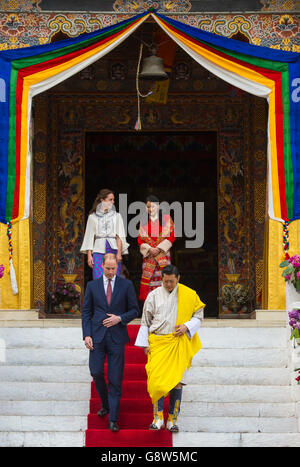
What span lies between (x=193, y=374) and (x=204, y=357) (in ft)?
1.07

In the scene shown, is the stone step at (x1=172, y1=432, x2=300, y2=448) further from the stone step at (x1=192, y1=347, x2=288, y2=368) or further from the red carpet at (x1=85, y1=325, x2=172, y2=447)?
the stone step at (x1=192, y1=347, x2=288, y2=368)

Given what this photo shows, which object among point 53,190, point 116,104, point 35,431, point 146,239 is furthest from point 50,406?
point 116,104

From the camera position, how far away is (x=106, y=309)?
8016 millimetres

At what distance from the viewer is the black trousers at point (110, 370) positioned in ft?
25.4

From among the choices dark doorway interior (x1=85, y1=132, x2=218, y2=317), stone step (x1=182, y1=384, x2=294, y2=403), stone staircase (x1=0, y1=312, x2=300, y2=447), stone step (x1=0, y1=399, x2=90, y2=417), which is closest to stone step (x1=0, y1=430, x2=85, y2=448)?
stone staircase (x1=0, y1=312, x2=300, y2=447)

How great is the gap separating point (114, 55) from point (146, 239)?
3641 mm

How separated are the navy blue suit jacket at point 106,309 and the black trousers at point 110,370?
0.06 m

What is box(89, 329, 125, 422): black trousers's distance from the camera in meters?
7.74

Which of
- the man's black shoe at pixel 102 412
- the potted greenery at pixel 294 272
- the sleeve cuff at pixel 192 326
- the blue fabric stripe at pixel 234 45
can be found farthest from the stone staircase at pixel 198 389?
the blue fabric stripe at pixel 234 45

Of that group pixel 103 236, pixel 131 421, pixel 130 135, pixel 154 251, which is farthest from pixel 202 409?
pixel 130 135

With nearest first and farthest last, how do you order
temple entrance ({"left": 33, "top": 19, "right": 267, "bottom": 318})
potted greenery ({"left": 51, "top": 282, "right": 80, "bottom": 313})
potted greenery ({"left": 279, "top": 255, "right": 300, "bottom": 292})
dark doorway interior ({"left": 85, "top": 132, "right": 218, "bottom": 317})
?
Answer: potted greenery ({"left": 279, "top": 255, "right": 300, "bottom": 292}) → potted greenery ({"left": 51, "top": 282, "right": 80, "bottom": 313}) → temple entrance ({"left": 33, "top": 19, "right": 267, "bottom": 318}) → dark doorway interior ({"left": 85, "top": 132, "right": 218, "bottom": 317})

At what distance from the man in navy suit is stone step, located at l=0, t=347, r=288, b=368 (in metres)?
1.06

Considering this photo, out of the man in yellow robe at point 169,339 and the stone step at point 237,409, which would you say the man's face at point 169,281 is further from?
the stone step at point 237,409
